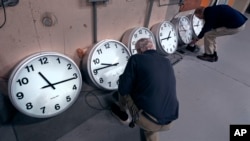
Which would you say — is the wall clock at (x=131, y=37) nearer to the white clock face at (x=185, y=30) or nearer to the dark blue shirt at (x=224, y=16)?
the white clock face at (x=185, y=30)

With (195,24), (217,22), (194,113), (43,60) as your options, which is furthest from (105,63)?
(195,24)

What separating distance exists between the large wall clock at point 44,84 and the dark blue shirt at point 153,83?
0.50 meters

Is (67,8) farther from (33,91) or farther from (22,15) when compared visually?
(33,91)

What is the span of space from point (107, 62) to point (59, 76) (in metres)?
0.48

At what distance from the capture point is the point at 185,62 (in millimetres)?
2686

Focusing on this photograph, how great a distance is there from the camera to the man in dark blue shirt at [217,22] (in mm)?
2496

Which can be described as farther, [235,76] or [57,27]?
[235,76]

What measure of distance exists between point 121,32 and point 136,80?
917mm


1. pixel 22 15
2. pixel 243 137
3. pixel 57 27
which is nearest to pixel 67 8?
pixel 57 27

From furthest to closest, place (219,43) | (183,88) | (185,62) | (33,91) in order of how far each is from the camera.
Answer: (219,43) < (185,62) < (183,88) < (33,91)

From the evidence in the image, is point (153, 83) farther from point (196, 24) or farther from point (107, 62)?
point (196, 24)

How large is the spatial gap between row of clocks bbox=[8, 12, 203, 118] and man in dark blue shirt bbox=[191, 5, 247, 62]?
1.23 metres

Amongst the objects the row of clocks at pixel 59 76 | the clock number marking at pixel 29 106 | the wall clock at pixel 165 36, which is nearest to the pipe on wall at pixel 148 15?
the wall clock at pixel 165 36

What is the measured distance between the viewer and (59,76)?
1.37 meters
